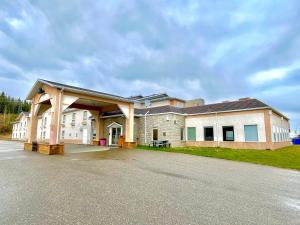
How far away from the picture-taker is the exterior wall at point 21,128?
4496cm

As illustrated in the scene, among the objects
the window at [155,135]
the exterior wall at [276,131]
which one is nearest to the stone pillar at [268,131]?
the exterior wall at [276,131]

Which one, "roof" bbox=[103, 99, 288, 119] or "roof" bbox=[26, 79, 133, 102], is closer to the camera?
"roof" bbox=[26, 79, 133, 102]

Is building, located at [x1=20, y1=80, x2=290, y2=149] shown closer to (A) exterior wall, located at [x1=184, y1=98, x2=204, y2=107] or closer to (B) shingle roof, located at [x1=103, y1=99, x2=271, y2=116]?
(B) shingle roof, located at [x1=103, y1=99, x2=271, y2=116]

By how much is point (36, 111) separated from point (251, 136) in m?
20.8

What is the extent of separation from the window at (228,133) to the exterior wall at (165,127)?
15.4ft

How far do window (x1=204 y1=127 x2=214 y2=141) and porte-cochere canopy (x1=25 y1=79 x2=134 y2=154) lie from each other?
8288 millimetres

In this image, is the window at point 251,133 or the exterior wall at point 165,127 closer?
the window at point 251,133

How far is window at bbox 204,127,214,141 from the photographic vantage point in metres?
19.8

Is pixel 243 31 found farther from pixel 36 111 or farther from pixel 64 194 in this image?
pixel 36 111

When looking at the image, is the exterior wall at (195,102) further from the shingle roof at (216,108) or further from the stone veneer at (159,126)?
the stone veneer at (159,126)

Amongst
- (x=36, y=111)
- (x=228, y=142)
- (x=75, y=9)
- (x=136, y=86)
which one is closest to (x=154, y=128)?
(x=228, y=142)

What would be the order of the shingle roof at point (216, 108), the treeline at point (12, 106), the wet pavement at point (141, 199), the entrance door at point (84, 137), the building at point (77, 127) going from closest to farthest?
the wet pavement at point (141, 199) < the shingle roof at point (216, 108) < the building at point (77, 127) < the entrance door at point (84, 137) < the treeline at point (12, 106)

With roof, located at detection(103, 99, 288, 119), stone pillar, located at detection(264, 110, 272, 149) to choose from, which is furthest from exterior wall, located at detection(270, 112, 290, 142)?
stone pillar, located at detection(264, 110, 272, 149)

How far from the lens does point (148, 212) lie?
3445 mm
